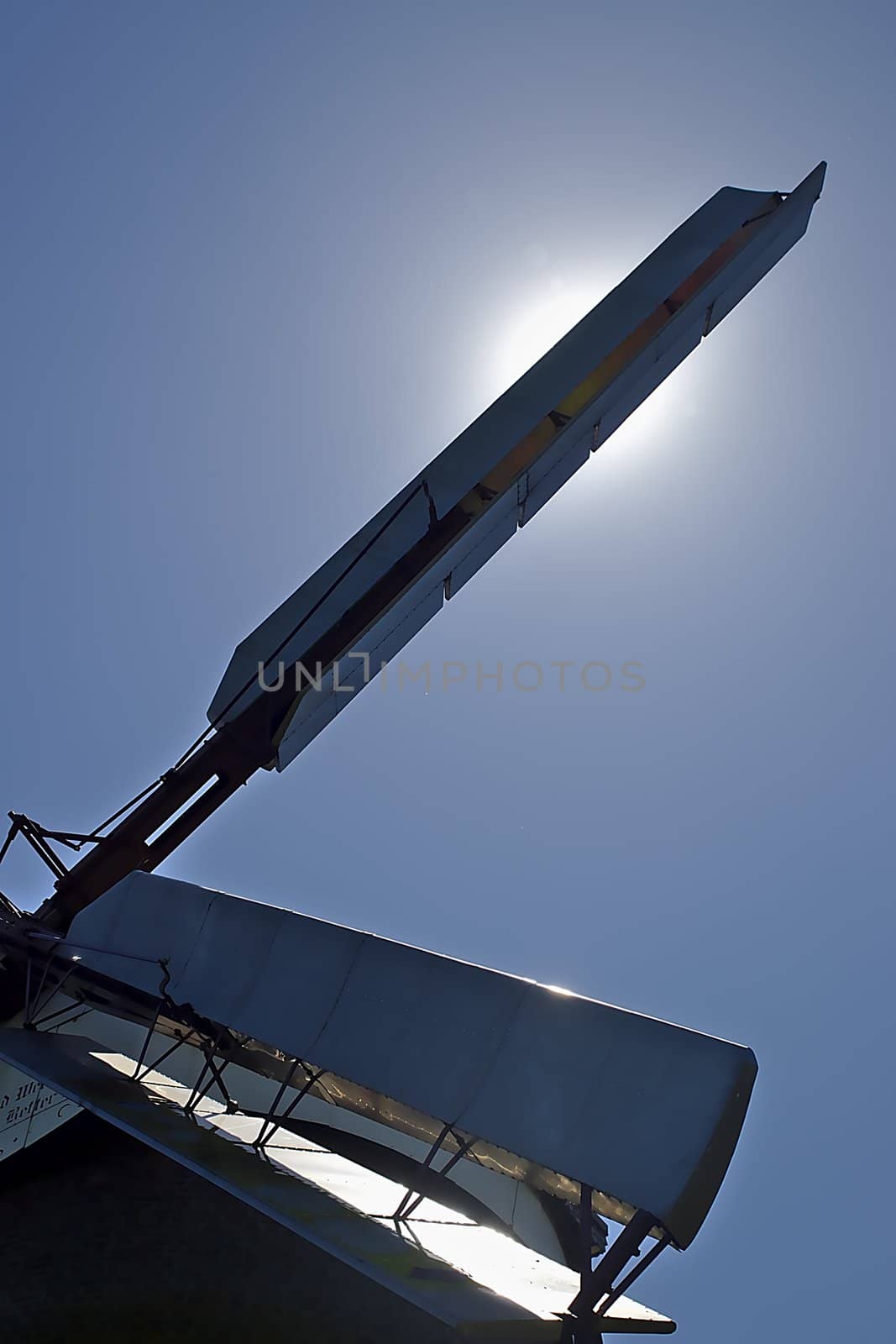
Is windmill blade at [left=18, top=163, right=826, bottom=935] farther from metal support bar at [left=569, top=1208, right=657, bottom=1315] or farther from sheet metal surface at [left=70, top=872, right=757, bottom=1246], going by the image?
metal support bar at [left=569, top=1208, right=657, bottom=1315]

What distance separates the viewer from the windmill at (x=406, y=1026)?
8117 millimetres

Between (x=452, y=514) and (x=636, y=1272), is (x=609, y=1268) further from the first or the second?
→ (x=452, y=514)

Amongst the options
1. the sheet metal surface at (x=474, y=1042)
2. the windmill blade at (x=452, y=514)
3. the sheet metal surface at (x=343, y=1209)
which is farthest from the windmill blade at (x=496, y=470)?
the sheet metal surface at (x=343, y=1209)

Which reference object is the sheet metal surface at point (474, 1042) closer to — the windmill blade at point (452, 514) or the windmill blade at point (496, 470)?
the windmill blade at point (452, 514)

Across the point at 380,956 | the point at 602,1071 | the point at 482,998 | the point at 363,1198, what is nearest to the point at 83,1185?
the point at 363,1198

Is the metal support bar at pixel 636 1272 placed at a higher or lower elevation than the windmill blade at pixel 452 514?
lower

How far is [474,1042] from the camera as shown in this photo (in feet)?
29.7

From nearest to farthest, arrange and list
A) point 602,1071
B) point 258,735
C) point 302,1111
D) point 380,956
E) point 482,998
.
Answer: point 602,1071
point 482,998
point 380,956
point 258,735
point 302,1111

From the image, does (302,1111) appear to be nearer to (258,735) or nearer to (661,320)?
(258,735)

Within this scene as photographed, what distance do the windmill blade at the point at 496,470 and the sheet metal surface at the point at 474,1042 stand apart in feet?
13.0

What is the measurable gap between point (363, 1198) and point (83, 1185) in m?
4.17

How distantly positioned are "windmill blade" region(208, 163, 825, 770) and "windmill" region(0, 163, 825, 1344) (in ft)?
0.17

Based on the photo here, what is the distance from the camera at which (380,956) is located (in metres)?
10.0

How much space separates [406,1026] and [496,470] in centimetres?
912
